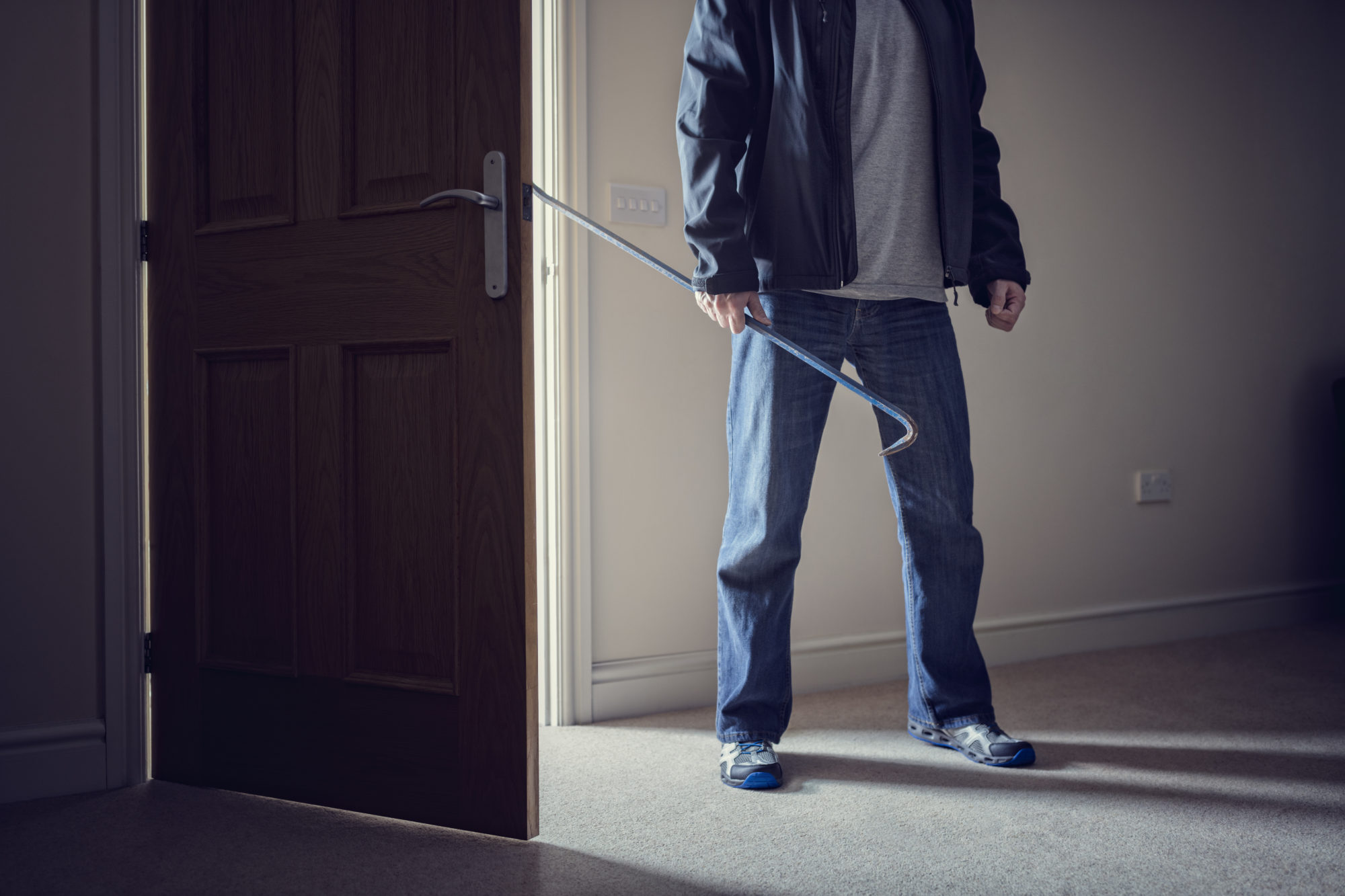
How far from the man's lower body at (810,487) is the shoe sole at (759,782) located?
6 centimetres

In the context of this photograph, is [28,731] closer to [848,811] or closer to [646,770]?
[646,770]

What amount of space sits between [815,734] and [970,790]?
0.38m

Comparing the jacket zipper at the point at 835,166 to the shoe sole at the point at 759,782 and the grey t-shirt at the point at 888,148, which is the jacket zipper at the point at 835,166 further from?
the shoe sole at the point at 759,782

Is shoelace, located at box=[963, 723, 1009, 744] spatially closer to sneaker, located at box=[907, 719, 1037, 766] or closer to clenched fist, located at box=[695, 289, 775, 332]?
sneaker, located at box=[907, 719, 1037, 766]

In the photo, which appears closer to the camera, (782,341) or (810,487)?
(782,341)

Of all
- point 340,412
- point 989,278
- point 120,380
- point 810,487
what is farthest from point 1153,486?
point 120,380

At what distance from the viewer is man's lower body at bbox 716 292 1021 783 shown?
1.52 m

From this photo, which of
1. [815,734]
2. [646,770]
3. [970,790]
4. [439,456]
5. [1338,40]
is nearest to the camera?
[439,456]

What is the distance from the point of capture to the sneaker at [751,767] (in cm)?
149

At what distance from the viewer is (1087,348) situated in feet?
8.54

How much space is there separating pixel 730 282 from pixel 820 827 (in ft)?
2.68

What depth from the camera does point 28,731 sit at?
1.49 meters

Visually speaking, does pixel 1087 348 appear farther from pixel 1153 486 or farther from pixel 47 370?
pixel 47 370

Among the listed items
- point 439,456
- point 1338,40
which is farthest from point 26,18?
point 1338,40
